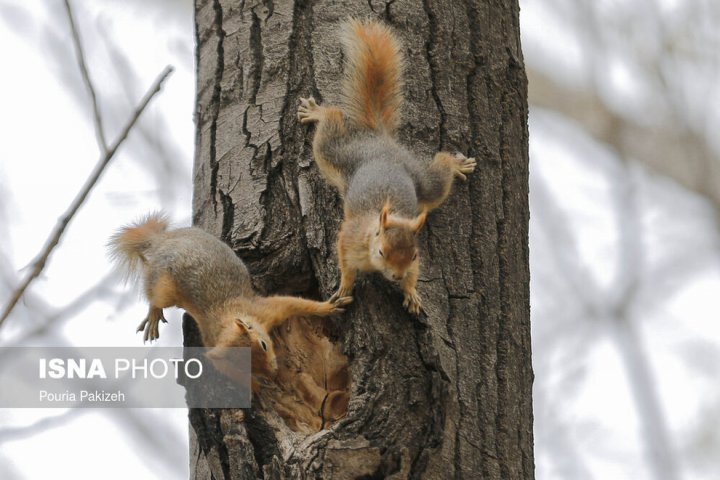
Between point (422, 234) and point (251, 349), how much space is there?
0.51m

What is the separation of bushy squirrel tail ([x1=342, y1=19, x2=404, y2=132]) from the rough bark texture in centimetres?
4

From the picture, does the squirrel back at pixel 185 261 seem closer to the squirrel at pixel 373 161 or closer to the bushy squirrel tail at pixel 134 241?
the bushy squirrel tail at pixel 134 241

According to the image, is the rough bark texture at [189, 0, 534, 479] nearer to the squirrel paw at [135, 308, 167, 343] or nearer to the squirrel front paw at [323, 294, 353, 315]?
the squirrel front paw at [323, 294, 353, 315]

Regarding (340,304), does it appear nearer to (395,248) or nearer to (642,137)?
(395,248)

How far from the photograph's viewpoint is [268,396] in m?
2.09

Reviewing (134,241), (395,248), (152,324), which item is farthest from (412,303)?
(134,241)

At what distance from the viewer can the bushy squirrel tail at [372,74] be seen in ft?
7.75

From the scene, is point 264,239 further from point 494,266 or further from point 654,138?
point 654,138

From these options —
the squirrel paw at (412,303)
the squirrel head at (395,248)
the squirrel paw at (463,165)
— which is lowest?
the squirrel paw at (412,303)

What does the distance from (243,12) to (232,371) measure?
112 centimetres

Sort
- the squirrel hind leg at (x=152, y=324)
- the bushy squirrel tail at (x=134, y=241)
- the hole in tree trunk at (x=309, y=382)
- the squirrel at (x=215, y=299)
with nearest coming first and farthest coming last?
the hole in tree trunk at (x=309, y=382) → the squirrel at (x=215, y=299) → the squirrel hind leg at (x=152, y=324) → the bushy squirrel tail at (x=134, y=241)

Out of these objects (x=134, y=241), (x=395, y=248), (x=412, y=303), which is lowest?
(x=412, y=303)

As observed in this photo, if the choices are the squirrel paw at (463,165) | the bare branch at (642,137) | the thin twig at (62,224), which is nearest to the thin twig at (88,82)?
the thin twig at (62,224)

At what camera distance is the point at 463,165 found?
7.43 ft
